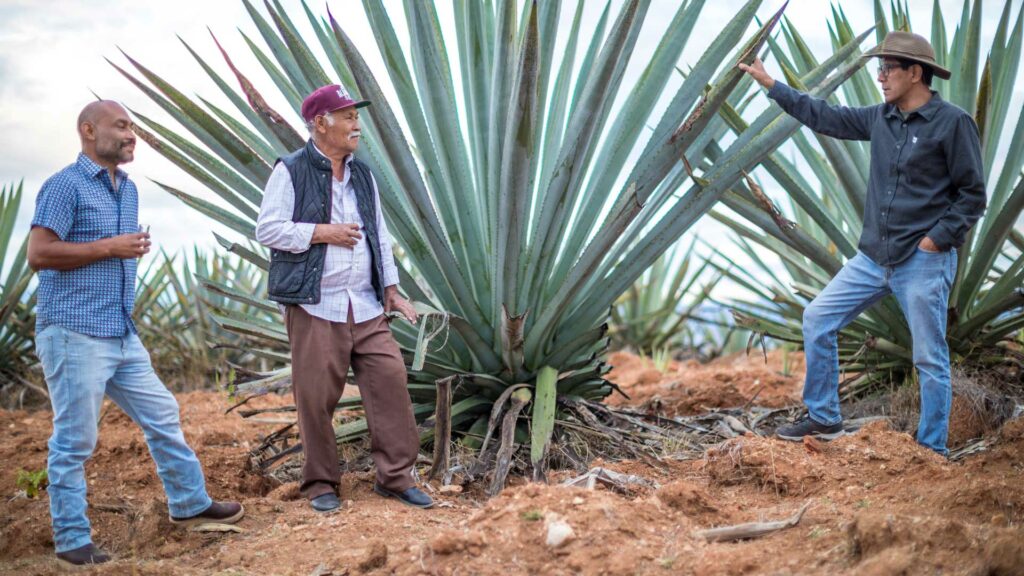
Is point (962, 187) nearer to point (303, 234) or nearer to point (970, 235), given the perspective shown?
point (970, 235)

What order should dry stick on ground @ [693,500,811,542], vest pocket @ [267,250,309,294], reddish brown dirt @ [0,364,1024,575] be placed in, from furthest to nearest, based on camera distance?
vest pocket @ [267,250,309,294] < dry stick on ground @ [693,500,811,542] < reddish brown dirt @ [0,364,1024,575]

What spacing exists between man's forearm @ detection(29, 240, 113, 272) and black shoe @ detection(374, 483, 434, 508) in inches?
50.1

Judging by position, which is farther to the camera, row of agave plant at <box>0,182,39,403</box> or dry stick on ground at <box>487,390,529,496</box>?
row of agave plant at <box>0,182,39,403</box>

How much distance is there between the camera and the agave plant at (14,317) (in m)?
7.28

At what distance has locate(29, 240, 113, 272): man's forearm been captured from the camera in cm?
328

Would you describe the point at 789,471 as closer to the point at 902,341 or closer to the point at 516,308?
the point at 516,308

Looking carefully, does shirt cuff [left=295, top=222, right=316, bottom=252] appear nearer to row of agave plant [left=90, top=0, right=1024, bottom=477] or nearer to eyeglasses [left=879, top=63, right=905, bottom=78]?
row of agave plant [left=90, top=0, right=1024, bottom=477]

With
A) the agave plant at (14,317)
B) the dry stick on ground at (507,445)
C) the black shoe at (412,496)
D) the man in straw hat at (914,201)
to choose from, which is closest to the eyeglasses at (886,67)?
the man in straw hat at (914,201)

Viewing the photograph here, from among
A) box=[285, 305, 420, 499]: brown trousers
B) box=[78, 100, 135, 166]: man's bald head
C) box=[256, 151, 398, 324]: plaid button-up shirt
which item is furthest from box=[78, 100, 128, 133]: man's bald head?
box=[285, 305, 420, 499]: brown trousers

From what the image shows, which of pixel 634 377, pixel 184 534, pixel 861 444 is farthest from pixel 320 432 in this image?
pixel 634 377

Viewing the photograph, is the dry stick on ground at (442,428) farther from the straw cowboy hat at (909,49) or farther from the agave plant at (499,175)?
the straw cowboy hat at (909,49)

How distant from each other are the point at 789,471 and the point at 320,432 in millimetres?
1671

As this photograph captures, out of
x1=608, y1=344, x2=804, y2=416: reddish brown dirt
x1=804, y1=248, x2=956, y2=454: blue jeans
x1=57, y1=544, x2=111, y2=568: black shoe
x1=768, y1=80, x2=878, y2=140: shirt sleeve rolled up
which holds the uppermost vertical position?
x1=768, y1=80, x2=878, y2=140: shirt sleeve rolled up

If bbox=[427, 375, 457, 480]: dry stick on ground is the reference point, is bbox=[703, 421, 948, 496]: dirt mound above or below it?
below
